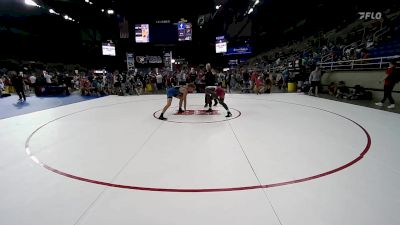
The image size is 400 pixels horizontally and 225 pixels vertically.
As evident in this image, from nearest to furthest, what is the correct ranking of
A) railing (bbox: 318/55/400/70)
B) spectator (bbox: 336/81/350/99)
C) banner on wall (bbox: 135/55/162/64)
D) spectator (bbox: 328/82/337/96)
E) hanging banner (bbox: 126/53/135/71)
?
railing (bbox: 318/55/400/70), spectator (bbox: 336/81/350/99), spectator (bbox: 328/82/337/96), hanging banner (bbox: 126/53/135/71), banner on wall (bbox: 135/55/162/64)

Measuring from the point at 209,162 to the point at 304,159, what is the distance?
1.48 meters

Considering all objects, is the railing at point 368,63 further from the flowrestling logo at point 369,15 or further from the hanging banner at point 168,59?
the hanging banner at point 168,59

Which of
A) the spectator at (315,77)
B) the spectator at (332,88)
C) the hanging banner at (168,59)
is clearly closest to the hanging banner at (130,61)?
the hanging banner at (168,59)

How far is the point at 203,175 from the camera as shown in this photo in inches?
122

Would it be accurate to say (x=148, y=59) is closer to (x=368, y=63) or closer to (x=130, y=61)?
(x=130, y=61)

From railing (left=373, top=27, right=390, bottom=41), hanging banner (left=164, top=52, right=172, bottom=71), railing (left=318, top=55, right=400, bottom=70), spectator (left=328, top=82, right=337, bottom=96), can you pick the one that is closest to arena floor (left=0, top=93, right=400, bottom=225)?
railing (left=318, top=55, right=400, bottom=70)

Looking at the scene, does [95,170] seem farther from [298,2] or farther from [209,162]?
[298,2]

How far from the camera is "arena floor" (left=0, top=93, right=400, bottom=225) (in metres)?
2.25

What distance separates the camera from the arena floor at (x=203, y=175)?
2.25 metres

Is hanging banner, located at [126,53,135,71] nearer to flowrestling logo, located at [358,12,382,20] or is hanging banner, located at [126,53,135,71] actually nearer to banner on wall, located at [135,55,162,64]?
banner on wall, located at [135,55,162,64]

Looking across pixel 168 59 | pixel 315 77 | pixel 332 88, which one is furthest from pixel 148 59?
pixel 332 88

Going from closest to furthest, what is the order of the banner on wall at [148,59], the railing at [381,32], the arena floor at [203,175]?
the arena floor at [203,175], the railing at [381,32], the banner on wall at [148,59]

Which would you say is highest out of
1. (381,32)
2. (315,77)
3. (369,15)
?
(369,15)

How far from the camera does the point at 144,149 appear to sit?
4160mm
